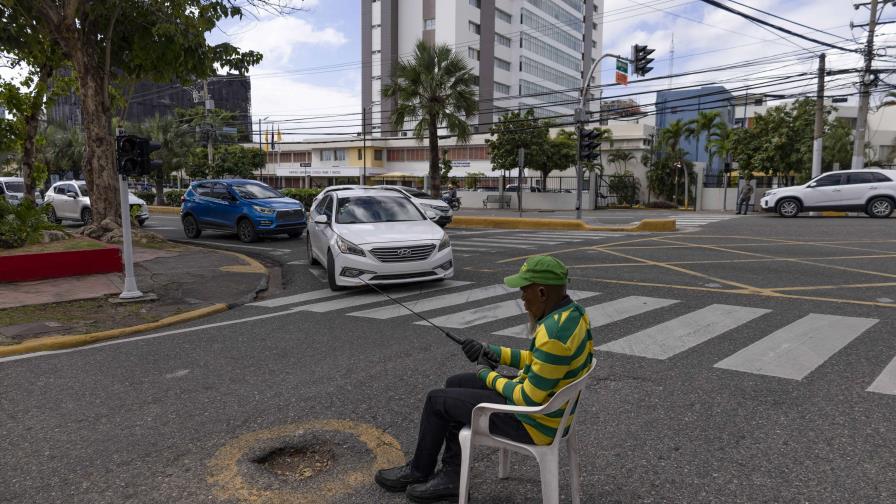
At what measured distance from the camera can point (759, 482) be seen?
3.38 meters

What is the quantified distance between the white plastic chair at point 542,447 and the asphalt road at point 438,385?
442 millimetres

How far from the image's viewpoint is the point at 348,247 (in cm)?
931

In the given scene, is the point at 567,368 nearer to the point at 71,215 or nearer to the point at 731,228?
the point at 731,228

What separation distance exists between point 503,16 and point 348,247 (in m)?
74.1

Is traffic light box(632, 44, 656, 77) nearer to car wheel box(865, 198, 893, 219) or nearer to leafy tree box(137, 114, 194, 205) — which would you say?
car wheel box(865, 198, 893, 219)

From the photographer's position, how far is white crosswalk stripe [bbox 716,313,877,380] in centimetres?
539

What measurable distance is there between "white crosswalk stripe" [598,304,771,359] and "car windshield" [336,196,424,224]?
5.02m

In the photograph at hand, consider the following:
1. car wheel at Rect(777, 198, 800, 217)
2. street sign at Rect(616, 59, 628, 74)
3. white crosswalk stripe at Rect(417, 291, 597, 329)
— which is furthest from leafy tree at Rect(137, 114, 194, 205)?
white crosswalk stripe at Rect(417, 291, 597, 329)

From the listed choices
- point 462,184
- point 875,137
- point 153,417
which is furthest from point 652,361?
point 875,137

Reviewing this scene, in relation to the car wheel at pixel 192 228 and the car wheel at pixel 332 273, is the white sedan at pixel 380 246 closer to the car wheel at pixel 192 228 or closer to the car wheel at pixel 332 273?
the car wheel at pixel 332 273

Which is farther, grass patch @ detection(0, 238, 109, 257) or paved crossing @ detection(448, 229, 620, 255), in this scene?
paved crossing @ detection(448, 229, 620, 255)

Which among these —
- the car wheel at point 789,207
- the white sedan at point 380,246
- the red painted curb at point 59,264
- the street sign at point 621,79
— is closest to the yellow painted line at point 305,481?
the white sedan at point 380,246

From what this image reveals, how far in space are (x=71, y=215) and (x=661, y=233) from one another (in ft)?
71.3

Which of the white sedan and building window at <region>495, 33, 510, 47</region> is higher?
building window at <region>495, 33, 510, 47</region>
